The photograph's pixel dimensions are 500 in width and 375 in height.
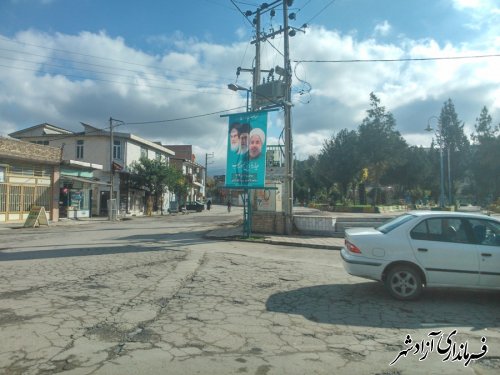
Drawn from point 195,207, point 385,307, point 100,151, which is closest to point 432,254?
point 385,307

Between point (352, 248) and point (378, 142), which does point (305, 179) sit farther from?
point (352, 248)

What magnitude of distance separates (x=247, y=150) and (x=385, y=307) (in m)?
11.4

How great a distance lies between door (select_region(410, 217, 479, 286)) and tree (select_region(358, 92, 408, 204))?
4088cm

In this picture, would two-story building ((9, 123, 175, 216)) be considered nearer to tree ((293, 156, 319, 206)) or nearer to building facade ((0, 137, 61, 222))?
Result: building facade ((0, 137, 61, 222))

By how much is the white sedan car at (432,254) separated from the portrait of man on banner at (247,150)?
982 cm

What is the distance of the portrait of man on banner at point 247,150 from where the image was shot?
1706 centimetres

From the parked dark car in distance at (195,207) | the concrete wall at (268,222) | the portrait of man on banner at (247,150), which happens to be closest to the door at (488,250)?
the portrait of man on banner at (247,150)

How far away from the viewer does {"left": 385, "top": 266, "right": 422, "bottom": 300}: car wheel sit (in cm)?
705

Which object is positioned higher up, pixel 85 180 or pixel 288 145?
pixel 288 145

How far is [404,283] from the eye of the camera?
711 cm

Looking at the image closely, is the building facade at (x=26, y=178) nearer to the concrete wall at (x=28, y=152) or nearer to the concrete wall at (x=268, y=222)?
the concrete wall at (x=28, y=152)

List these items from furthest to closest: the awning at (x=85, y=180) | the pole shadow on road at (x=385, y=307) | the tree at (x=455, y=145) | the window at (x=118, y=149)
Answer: the tree at (x=455, y=145) < the window at (x=118, y=149) < the awning at (x=85, y=180) < the pole shadow on road at (x=385, y=307)

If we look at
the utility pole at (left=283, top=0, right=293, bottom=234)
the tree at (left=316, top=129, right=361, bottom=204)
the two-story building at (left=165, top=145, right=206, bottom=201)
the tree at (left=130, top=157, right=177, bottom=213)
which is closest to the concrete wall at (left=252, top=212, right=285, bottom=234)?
the utility pole at (left=283, top=0, right=293, bottom=234)

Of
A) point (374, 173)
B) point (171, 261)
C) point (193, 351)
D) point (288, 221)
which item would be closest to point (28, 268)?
point (171, 261)
